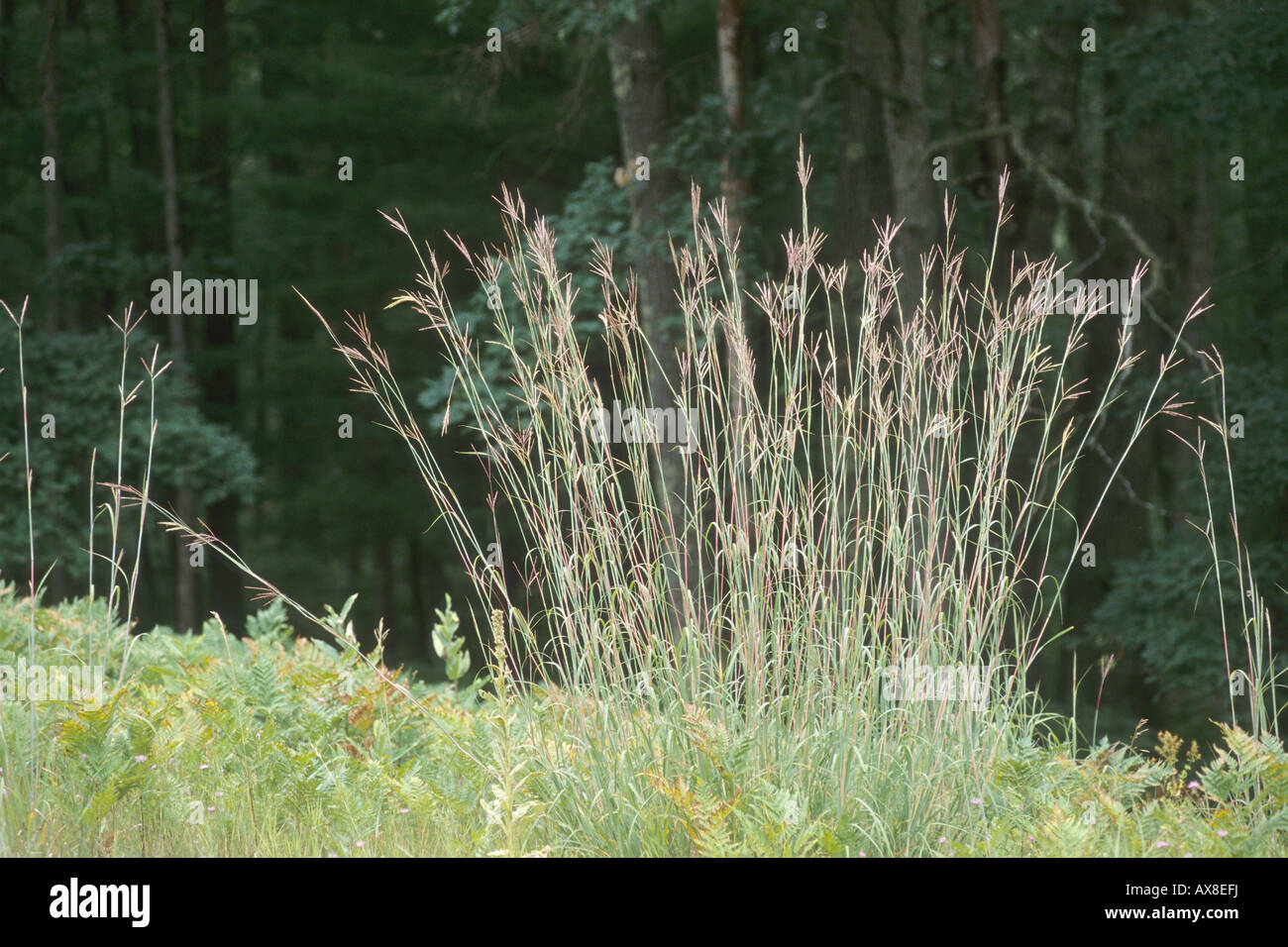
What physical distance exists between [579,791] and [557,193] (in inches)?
373

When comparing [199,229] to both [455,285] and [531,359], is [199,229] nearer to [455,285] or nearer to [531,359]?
[455,285]

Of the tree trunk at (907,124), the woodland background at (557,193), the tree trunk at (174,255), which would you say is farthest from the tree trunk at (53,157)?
the tree trunk at (907,124)

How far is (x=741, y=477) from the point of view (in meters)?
2.53

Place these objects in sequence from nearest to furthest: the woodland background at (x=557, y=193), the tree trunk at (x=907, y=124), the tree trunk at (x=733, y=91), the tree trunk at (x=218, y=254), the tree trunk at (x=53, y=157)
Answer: the tree trunk at (x=907, y=124) → the tree trunk at (x=733, y=91) → the woodland background at (x=557, y=193) → the tree trunk at (x=53, y=157) → the tree trunk at (x=218, y=254)

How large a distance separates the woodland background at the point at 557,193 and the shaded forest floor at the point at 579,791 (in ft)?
9.44

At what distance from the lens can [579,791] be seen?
2.27m

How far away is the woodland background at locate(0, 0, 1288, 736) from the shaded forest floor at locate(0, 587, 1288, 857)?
2.88 metres

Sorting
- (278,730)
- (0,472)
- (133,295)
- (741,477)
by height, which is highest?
(133,295)

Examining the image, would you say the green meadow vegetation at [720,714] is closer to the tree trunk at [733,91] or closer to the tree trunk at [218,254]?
the tree trunk at [733,91]

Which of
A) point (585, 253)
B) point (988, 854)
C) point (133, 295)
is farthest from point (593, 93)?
point (988, 854)

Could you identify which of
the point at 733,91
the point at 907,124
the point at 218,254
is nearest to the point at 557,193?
the point at 218,254

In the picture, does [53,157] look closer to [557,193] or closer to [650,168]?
[557,193]

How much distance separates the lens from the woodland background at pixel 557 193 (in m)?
7.15
